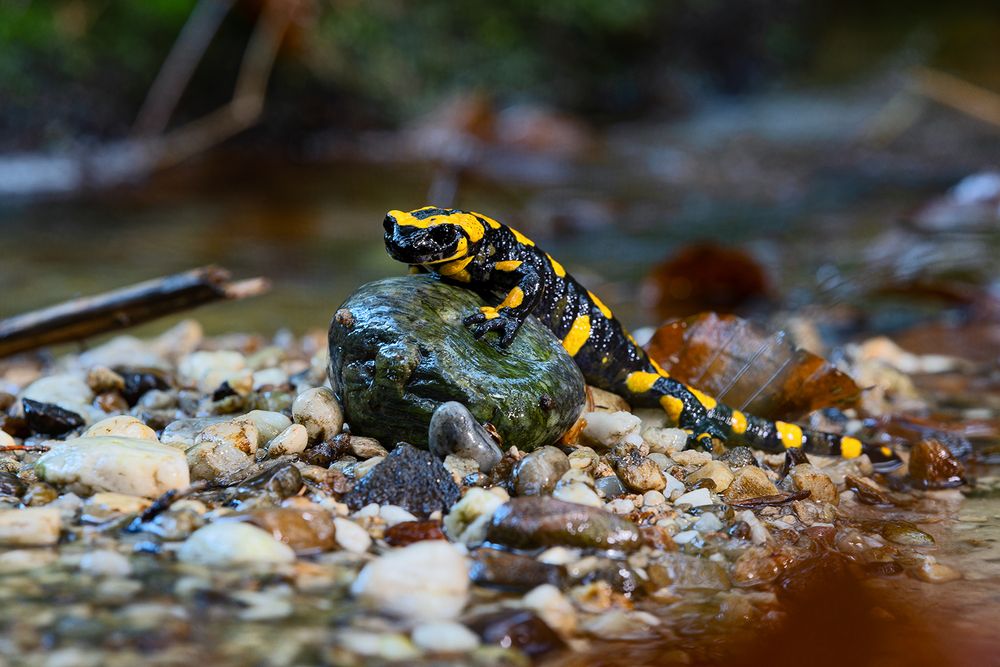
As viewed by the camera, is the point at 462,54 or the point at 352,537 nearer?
the point at 352,537

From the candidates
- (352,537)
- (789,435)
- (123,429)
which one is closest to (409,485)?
(352,537)

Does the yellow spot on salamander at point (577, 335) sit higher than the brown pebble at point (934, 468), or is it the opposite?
the yellow spot on salamander at point (577, 335)

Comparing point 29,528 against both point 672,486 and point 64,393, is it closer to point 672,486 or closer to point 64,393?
point 64,393

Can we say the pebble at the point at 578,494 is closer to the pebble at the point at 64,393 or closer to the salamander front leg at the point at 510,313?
the salamander front leg at the point at 510,313

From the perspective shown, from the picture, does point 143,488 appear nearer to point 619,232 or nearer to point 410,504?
point 410,504

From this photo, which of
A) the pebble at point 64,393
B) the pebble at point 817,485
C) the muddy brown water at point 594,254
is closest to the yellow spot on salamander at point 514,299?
the pebble at point 817,485

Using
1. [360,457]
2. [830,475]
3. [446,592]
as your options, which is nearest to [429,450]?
[360,457]
